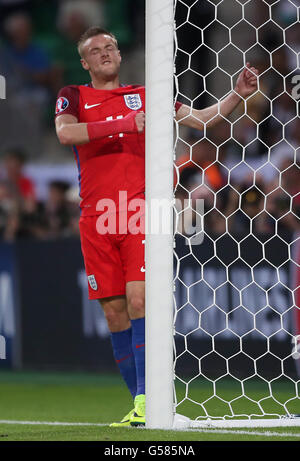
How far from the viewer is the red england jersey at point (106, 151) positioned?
161 inches

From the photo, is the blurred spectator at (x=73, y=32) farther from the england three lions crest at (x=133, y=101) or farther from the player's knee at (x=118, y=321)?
the player's knee at (x=118, y=321)

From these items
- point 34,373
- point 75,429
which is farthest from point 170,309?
point 34,373

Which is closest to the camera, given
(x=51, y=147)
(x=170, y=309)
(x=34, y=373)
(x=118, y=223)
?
(x=170, y=309)

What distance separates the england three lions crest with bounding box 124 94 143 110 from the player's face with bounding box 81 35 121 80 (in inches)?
4.9

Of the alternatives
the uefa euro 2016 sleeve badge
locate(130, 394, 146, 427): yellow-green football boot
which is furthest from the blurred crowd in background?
locate(130, 394, 146, 427): yellow-green football boot

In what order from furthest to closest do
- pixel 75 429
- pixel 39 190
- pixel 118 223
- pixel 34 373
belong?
pixel 39 190
pixel 34 373
pixel 118 223
pixel 75 429

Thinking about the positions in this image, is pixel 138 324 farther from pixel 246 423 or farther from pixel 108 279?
pixel 246 423

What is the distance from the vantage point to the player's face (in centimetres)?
415

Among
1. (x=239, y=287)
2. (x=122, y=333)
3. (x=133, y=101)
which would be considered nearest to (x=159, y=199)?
(x=133, y=101)

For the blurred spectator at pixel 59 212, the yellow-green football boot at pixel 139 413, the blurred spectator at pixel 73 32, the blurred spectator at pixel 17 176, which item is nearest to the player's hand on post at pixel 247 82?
the yellow-green football boot at pixel 139 413

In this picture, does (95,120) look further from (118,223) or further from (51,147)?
(51,147)

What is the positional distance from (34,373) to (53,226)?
1.63 m

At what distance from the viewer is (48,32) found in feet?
40.3
